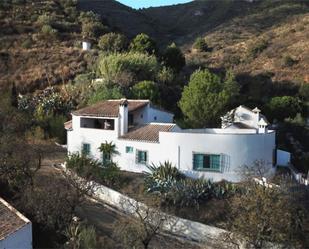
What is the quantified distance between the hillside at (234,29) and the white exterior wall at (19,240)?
45.8 m

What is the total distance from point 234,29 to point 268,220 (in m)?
65.1

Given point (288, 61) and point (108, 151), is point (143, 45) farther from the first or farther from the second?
point (108, 151)

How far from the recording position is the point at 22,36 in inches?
2480

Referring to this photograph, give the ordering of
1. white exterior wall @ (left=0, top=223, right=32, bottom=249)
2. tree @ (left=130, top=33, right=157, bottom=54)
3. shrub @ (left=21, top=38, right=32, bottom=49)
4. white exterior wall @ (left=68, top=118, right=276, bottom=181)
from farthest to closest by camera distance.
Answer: shrub @ (left=21, top=38, right=32, bottom=49)
tree @ (left=130, top=33, right=157, bottom=54)
white exterior wall @ (left=68, top=118, right=276, bottom=181)
white exterior wall @ (left=0, top=223, right=32, bottom=249)

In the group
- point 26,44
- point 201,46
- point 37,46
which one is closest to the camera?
point 26,44

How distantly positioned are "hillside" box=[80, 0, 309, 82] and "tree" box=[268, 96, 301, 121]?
12778 mm

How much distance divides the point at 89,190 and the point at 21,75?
3148 centimetres

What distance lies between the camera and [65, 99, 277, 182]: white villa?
1094 inches

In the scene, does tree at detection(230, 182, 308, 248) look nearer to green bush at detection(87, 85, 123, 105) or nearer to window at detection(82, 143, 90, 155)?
window at detection(82, 143, 90, 155)

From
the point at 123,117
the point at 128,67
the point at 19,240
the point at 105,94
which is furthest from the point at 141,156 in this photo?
the point at 128,67

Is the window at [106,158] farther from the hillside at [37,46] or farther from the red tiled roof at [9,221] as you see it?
the hillside at [37,46]

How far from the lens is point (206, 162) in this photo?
2795 centimetres

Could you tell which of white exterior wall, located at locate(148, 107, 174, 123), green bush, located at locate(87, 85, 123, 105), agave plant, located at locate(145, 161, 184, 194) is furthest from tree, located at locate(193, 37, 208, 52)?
agave plant, located at locate(145, 161, 184, 194)

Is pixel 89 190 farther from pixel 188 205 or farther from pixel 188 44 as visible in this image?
pixel 188 44
